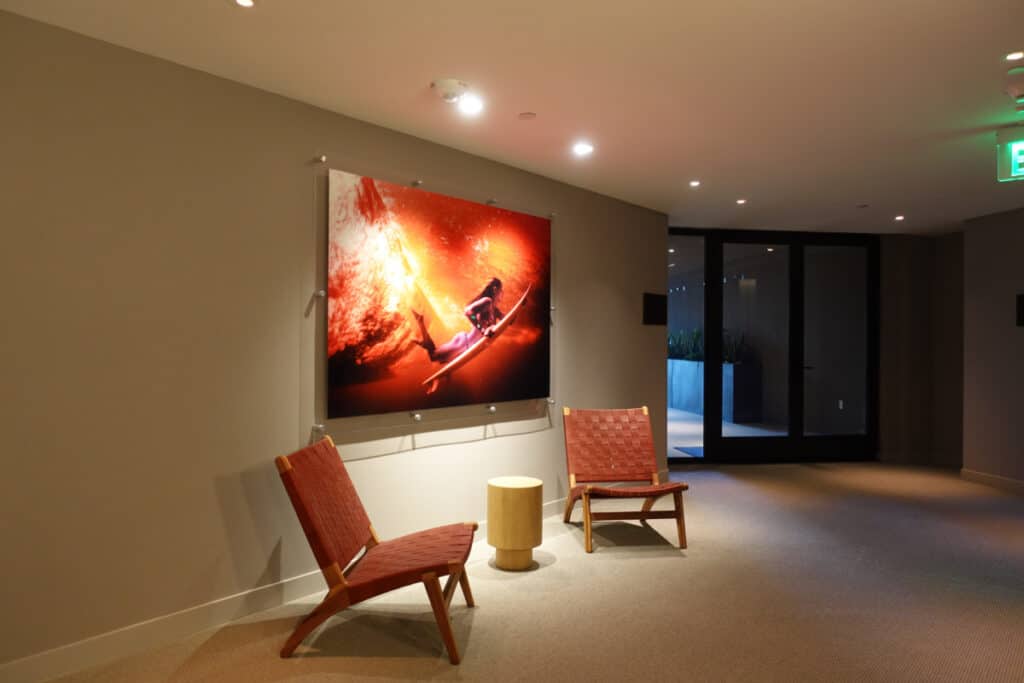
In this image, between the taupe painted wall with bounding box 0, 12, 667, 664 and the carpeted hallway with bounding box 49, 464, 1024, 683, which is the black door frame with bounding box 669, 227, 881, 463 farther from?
the taupe painted wall with bounding box 0, 12, 667, 664

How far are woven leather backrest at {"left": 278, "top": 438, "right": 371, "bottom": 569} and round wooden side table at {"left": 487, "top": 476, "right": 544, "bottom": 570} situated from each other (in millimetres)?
889

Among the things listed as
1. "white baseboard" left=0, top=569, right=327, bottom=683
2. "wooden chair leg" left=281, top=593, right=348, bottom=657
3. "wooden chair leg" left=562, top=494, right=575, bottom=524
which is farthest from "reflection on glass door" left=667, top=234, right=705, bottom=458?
"wooden chair leg" left=281, top=593, right=348, bottom=657

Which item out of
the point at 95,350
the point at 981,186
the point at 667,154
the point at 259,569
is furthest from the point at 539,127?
the point at 981,186

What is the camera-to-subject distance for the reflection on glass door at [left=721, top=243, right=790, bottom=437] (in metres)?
8.14

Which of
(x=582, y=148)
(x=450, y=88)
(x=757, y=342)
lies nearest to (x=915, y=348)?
(x=757, y=342)

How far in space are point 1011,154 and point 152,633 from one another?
220 inches

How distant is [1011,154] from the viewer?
4.02 metres

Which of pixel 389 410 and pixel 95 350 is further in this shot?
pixel 389 410

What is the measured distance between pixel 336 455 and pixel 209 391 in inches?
29.6

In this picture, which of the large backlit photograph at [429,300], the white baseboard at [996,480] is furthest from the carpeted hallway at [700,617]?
the white baseboard at [996,480]

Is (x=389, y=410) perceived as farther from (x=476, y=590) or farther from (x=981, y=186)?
(x=981, y=186)

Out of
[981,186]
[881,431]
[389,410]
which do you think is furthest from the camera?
[881,431]

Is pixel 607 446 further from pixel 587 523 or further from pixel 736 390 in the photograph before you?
pixel 736 390

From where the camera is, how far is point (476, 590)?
381cm
